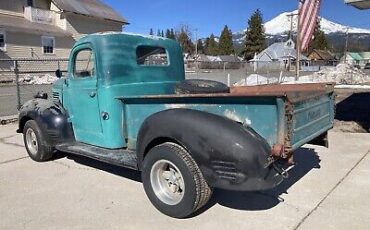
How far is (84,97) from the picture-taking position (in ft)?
18.9

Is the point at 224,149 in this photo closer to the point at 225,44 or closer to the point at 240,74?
the point at 240,74

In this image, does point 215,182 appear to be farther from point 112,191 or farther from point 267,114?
point 112,191

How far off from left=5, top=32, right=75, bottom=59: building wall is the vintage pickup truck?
76.7ft

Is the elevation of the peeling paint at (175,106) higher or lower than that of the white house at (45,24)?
lower

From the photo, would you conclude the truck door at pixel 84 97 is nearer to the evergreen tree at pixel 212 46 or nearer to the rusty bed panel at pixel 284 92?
the rusty bed panel at pixel 284 92

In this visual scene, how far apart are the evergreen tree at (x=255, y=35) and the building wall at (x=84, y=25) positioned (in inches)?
2055

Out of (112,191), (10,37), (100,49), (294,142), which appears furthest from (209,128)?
(10,37)

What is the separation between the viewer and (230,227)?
4.08 metres

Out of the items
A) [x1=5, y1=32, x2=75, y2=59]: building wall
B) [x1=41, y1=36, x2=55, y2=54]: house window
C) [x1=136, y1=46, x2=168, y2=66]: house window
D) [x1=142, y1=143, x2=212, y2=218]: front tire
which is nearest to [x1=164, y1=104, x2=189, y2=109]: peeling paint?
[x1=142, y1=143, x2=212, y2=218]: front tire

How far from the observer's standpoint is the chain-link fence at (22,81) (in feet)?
48.2

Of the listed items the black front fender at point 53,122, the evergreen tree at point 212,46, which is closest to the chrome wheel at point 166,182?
the black front fender at point 53,122

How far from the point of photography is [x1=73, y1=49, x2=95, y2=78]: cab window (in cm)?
562

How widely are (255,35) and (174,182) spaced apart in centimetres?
8362

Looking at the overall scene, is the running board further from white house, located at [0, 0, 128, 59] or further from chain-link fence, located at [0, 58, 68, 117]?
white house, located at [0, 0, 128, 59]
